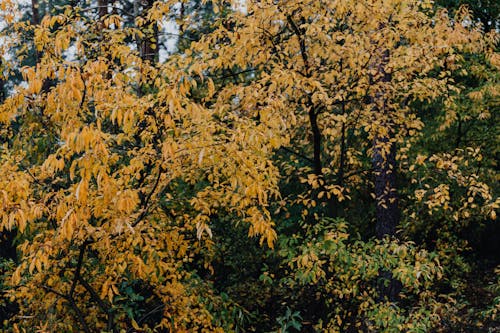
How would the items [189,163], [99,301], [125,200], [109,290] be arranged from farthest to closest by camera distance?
1. [99,301]
2. [189,163]
3. [109,290]
4. [125,200]

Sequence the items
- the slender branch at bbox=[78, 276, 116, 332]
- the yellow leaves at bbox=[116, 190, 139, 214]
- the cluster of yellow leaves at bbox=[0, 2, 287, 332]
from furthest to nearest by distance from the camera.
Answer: the slender branch at bbox=[78, 276, 116, 332]
the cluster of yellow leaves at bbox=[0, 2, 287, 332]
the yellow leaves at bbox=[116, 190, 139, 214]

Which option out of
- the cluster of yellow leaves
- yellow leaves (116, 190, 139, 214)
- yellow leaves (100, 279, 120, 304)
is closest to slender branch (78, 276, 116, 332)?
the cluster of yellow leaves

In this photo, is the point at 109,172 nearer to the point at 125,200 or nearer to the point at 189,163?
the point at 125,200

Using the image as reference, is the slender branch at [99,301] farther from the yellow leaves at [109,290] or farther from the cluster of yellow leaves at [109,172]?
the yellow leaves at [109,290]

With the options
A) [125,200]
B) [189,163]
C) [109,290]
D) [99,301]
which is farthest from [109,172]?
[99,301]

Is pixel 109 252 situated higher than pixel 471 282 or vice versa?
pixel 109 252

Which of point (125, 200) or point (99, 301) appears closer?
point (125, 200)

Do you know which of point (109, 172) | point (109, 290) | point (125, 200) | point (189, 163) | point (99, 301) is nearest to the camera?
point (125, 200)

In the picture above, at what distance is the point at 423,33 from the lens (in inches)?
278

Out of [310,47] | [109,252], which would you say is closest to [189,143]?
[109,252]

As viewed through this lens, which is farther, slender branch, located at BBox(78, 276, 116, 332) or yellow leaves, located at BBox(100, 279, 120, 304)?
slender branch, located at BBox(78, 276, 116, 332)

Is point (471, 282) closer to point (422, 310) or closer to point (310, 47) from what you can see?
point (422, 310)

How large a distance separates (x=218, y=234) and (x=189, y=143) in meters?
4.94

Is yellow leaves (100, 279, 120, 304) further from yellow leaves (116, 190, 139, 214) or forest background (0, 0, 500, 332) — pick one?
yellow leaves (116, 190, 139, 214)
